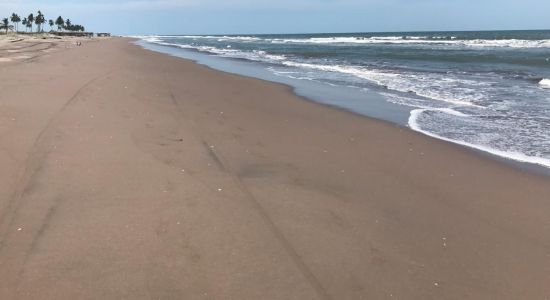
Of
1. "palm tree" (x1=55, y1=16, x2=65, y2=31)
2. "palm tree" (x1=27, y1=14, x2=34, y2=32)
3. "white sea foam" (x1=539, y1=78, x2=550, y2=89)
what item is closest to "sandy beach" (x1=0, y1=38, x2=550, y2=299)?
"white sea foam" (x1=539, y1=78, x2=550, y2=89)

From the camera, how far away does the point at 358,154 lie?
637 centimetres

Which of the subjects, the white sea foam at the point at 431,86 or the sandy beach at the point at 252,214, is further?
the white sea foam at the point at 431,86

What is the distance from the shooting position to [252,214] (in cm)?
405

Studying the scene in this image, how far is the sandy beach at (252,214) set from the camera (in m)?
3.04

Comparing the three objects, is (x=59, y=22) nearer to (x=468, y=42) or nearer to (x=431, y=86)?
(x=468, y=42)

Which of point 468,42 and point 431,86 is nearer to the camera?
point 431,86

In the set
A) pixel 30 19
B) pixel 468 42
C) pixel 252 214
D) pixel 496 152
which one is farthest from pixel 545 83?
pixel 30 19

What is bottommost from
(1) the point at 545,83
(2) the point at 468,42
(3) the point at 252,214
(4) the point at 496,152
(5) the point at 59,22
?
(3) the point at 252,214

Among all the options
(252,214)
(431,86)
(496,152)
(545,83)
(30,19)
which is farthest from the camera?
(30,19)

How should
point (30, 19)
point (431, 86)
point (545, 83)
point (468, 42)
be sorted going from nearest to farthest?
point (431, 86) < point (545, 83) < point (468, 42) < point (30, 19)

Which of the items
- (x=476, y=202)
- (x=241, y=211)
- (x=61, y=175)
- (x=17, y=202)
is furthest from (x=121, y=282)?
(x=476, y=202)

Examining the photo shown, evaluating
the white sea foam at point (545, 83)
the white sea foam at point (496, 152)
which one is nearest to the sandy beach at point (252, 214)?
the white sea foam at point (496, 152)

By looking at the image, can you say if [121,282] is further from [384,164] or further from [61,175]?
[384,164]

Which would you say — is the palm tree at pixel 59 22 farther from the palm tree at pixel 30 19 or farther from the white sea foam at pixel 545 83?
the white sea foam at pixel 545 83
